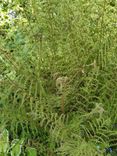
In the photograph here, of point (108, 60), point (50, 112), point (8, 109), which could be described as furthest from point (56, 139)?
point (108, 60)

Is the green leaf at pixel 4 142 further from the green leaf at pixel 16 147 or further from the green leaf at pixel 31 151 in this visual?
the green leaf at pixel 31 151

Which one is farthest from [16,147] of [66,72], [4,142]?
[66,72]

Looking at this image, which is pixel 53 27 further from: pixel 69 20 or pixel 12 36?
pixel 12 36

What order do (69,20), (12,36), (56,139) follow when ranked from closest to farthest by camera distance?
(56,139) → (69,20) → (12,36)

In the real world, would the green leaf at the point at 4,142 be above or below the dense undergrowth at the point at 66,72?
below

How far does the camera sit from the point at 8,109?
2498 millimetres

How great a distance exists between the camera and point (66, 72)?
2.46 m

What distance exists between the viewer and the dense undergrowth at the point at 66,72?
94.0 inches

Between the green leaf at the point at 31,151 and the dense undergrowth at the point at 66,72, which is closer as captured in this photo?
the dense undergrowth at the point at 66,72

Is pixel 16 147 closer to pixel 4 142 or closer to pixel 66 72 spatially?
pixel 4 142

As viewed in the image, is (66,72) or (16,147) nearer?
(66,72)

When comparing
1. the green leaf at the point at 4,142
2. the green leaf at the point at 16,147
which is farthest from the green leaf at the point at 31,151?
the green leaf at the point at 4,142

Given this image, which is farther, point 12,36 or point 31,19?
point 12,36

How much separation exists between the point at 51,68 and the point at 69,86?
0.22 meters
